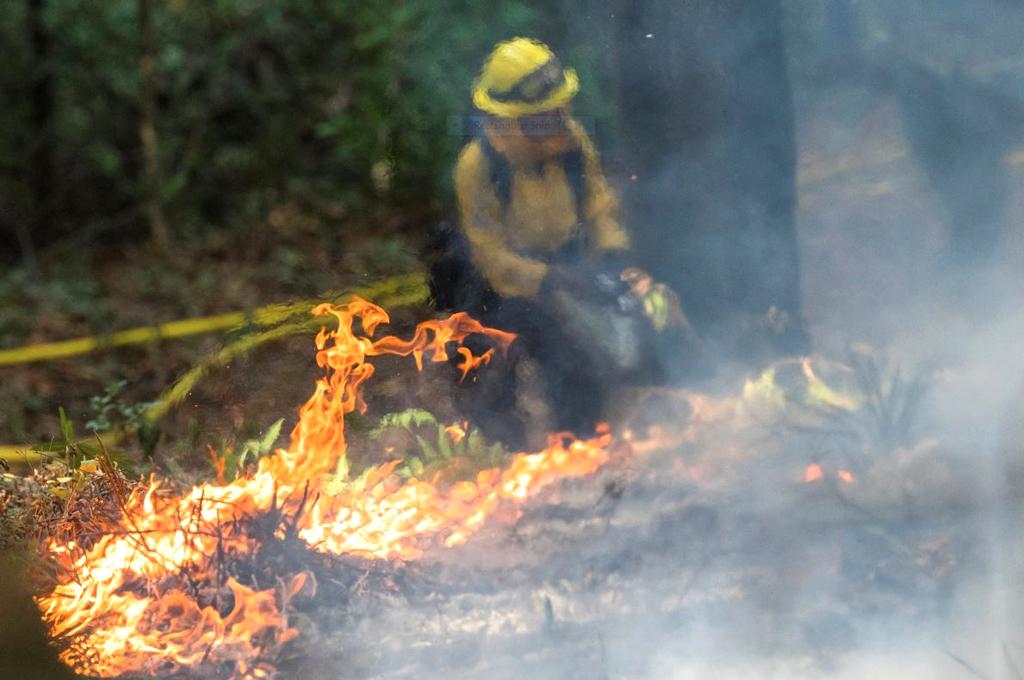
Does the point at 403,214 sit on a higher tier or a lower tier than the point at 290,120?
lower

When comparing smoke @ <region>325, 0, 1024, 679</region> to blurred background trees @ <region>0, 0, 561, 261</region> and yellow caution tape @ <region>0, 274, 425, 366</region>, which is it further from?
blurred background trees @ <region>0, 0, 561, 261</region>

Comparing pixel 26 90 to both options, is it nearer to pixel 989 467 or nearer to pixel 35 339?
pixel 35 339

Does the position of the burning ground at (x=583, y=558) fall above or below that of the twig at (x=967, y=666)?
above

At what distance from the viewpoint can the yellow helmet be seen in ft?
16.1

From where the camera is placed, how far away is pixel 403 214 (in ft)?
33.1

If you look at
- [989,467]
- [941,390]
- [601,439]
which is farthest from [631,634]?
[941,390]

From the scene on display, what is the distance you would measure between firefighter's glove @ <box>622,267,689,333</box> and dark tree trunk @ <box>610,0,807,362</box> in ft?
1.25

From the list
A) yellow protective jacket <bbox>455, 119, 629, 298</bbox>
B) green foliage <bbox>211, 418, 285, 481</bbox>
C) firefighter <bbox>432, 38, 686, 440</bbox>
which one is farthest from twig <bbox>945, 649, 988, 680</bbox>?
green foliage <bbox>211, 418, 285, 481</bbox>

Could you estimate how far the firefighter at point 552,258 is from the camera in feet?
17.0

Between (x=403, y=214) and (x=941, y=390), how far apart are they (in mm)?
5832

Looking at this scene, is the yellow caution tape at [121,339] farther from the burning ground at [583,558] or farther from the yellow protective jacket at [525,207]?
the burning ground at [583,558]

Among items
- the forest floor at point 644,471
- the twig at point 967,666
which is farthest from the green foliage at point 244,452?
the twig at point 967,666

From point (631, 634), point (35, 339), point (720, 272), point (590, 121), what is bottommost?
point (35, 339)

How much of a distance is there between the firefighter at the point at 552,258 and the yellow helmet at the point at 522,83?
4cm
